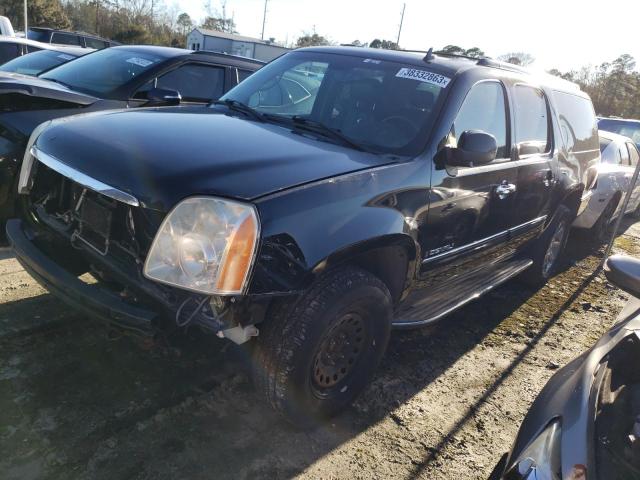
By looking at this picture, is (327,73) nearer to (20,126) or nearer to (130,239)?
(130,239)

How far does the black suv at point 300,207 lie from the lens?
7.00 feet

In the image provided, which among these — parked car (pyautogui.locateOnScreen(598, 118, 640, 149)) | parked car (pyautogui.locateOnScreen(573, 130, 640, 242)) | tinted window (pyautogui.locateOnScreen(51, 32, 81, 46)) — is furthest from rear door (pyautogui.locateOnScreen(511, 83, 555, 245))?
tinted window (pyautogui.locateOnScreen(51, 32, 81, 46))

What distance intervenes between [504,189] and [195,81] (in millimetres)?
3668

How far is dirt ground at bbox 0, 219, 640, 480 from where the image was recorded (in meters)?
2.40

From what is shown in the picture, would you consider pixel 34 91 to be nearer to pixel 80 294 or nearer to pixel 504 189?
pixel 80 294

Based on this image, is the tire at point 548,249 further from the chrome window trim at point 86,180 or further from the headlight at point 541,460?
the chrome window trim at point 86,180

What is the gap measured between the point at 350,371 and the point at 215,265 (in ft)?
3.78

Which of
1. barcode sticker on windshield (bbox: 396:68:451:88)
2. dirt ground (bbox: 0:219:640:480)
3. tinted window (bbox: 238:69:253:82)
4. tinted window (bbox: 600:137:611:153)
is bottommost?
dirt ground (bbox: 0:219:640:480)

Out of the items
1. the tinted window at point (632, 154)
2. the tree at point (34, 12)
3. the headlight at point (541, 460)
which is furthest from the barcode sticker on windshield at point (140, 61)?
the tree at point (34, 12)

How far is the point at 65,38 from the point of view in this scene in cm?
1652

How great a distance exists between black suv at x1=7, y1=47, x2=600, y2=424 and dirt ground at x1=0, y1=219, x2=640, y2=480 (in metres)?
0.27

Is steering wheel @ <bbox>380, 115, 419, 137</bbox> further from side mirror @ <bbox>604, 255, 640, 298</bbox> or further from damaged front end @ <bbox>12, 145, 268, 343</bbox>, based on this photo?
damaged front end @ <bbox>12, 145, 268, 343</bbox>

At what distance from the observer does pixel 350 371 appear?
9.30 ft

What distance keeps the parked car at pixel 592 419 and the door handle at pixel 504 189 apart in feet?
4.59
